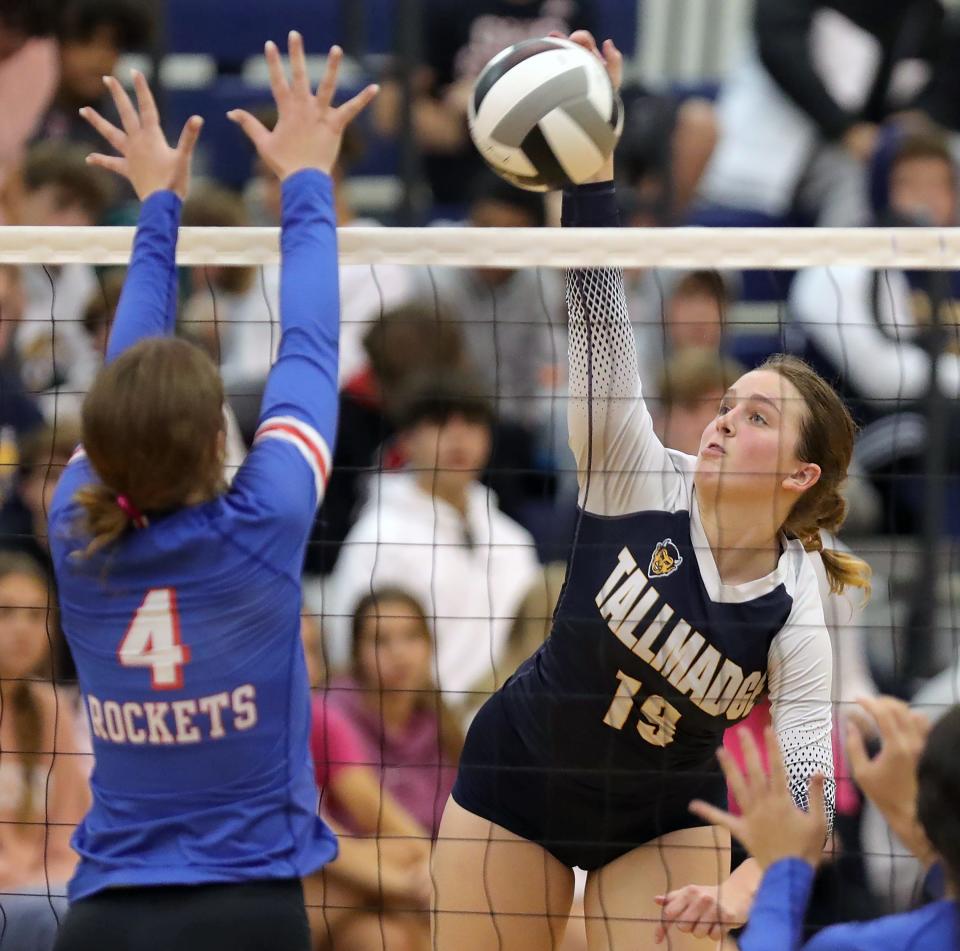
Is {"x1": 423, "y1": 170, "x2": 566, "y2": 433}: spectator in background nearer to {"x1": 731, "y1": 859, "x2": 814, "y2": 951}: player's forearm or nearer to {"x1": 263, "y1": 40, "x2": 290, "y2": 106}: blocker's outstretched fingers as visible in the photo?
{"x1": 263, "y1": 40, "x2": 290, "y2": 106}: blocker's outstretched fingers

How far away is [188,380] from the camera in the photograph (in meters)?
2.88

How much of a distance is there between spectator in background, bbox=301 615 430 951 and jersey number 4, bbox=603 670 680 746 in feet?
4.40

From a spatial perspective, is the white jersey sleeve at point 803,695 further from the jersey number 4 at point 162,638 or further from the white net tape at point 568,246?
the jersey number 4 at point 162,638

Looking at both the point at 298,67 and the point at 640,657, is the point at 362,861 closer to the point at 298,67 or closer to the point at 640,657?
the point at 640,657

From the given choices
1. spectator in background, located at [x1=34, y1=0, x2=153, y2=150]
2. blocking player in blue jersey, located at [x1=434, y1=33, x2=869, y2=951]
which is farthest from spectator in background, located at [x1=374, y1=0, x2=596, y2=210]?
blocking player in blue jersey, located at [x1=434, y1=33, x2=869, y2=951]

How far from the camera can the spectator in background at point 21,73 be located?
6.83 m

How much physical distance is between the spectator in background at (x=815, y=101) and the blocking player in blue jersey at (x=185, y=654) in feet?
15.5

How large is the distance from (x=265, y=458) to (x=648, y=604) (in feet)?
3.42

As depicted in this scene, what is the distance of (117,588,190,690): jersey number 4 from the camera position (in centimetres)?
292

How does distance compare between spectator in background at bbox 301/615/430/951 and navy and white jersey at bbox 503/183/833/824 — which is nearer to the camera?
navy and white jersey at bbox 503/183/833/824

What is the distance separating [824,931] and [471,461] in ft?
11.1

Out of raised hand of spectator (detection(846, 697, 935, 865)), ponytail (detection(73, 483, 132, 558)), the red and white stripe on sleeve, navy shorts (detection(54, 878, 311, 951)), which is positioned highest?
the red and white stripe on sleeve

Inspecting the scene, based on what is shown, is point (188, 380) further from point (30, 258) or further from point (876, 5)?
point (876, 5)

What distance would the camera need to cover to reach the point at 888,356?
20.3 feet
